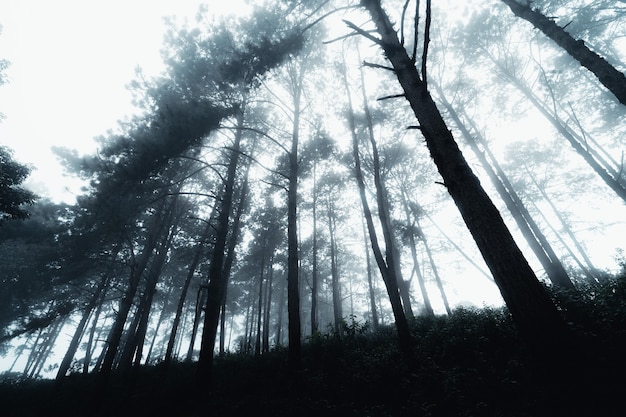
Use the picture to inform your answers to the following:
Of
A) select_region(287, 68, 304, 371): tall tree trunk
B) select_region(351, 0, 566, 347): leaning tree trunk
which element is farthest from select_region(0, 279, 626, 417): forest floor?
select_region(287, 68, 304, 371): tall tree trunk

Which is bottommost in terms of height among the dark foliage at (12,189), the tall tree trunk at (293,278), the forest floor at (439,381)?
the forest floor at (439,381)

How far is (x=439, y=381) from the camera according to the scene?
18.1 feet

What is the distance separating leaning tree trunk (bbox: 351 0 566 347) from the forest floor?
0.64 ft

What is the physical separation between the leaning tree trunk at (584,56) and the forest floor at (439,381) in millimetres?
4174

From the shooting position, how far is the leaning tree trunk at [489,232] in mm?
2070

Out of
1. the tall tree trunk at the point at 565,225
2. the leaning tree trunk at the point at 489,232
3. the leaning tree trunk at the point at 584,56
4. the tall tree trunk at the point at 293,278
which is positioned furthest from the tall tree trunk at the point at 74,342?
the tall tree trunk at the point at 565,225

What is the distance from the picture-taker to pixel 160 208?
13352 millimetres

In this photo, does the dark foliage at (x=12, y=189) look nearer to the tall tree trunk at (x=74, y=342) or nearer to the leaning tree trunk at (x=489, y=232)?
the tall tree trunk at (x=74, y=342)

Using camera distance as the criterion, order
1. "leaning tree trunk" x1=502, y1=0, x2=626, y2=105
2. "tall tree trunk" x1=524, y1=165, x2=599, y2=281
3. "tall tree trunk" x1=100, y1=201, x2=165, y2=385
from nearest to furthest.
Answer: "leaning tree trunk" x1=502, y1=0, x2=626, y2=105, "tall tree trunk" x1=100, y1=201, x2=165, y2=385, "tall tree trunk" x1=524, y1=165, x2=599, y2=281

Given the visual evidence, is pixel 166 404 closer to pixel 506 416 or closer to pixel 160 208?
pixel 506 416

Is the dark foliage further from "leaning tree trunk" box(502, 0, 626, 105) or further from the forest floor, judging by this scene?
"leaning tree trunk" box(502, 0, 626, 105)

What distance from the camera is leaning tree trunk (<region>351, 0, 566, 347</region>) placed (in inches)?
81.5

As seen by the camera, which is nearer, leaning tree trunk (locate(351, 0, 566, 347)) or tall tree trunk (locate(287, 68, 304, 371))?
leaning tree trunk (locate(351, 0, 566, 347))

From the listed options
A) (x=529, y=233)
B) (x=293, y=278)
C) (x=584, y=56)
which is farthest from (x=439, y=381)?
(x=529, y=233)
